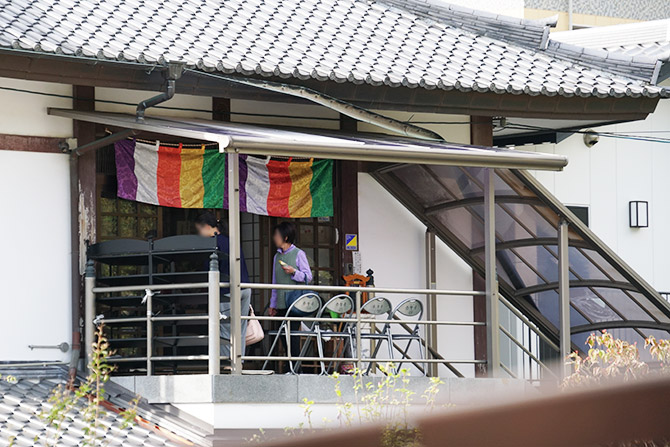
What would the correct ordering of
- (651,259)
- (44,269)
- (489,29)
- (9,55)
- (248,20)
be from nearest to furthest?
(9,55) < (44,269) < (248,20) < (489,29) < (651,259)

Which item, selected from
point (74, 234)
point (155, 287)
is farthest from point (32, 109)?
point (155, 287)

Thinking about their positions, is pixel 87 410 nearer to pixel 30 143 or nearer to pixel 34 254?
pixel 34 254

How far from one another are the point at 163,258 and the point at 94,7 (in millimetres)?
3059

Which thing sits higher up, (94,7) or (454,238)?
(94,7)

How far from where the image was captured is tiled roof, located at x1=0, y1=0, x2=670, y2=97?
980 centimetres

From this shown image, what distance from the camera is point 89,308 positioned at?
9.55 meters

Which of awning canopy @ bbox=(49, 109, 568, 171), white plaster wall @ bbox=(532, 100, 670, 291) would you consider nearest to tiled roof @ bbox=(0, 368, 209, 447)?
awning canopy @ bbox=(49, 109, 568, 171)

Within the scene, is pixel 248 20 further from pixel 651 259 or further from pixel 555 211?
pixel 651 259

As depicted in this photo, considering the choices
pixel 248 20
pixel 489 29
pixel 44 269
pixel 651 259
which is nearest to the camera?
pixel 44 269

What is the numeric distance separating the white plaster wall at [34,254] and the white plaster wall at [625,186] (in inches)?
297

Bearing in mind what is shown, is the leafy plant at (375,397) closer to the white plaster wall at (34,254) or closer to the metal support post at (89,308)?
the metal support post at (89,308)

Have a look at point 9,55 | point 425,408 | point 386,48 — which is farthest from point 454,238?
point 9,55

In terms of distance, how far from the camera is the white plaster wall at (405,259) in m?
11.7

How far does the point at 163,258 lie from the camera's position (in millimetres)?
9406
